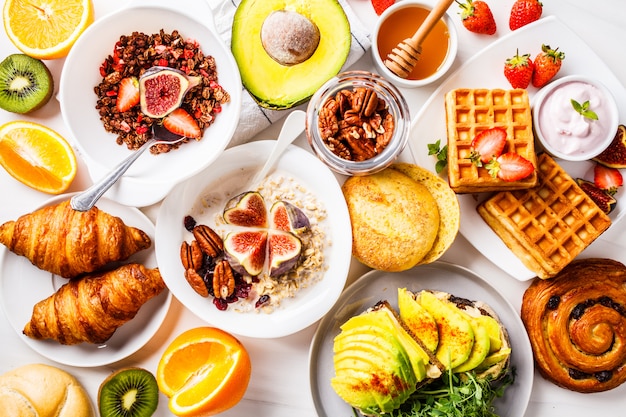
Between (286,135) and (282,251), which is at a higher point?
(286,135)

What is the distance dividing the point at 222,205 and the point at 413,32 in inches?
38.4

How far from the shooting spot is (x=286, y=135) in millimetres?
2125

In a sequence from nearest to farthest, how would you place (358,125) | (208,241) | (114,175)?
(114,175), (358,125), (208,241)

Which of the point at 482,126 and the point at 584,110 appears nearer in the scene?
the point at 584,110

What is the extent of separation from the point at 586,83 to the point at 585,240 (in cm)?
57

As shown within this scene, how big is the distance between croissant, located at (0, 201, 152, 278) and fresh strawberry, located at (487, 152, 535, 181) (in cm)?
131

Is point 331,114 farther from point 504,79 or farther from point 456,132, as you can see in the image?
point 504,79

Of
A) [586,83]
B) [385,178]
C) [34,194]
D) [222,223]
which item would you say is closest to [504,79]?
[586,83]

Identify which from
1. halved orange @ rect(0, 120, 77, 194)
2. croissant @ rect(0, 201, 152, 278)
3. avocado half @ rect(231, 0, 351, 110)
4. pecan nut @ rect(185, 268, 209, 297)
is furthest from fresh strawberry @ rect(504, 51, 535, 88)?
halved orange @ rect(0, 120, 77, 194)

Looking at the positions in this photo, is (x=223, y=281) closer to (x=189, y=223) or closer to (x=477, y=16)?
(x=189, y=223)

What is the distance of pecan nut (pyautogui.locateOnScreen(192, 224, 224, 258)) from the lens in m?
2.16

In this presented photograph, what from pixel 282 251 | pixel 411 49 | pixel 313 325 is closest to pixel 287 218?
pixel 282 251

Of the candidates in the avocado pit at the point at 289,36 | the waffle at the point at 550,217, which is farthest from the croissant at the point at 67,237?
the waffle at the point at 550,217

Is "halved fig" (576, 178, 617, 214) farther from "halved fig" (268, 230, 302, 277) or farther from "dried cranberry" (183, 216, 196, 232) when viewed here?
"dried cranberry" (183, 216, 196, 232)
